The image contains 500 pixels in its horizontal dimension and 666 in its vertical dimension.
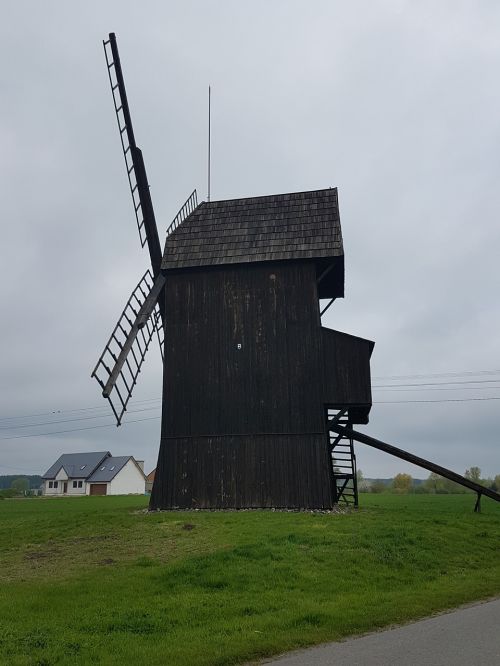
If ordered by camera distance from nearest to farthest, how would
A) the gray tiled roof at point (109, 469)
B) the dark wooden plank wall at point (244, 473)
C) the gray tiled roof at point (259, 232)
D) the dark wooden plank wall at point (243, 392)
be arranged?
the dark wooden plank wall at point (244, 473)
the dark wooden plank wall at point (243, 392)
the gray tiled roof at point (259, 232)
the gray tiled roof at point (109, 469)

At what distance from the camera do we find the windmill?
19.0 meters

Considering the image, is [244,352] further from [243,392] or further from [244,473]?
[244,473]

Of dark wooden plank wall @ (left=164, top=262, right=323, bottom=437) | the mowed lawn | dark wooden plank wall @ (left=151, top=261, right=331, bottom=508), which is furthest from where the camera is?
dark wooden plank wall @ (left=164, top=262, right=323, bottom=437)

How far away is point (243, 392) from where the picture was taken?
19.8 meters

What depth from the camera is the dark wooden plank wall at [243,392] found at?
61.8ft

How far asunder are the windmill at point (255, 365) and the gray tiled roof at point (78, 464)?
197ft

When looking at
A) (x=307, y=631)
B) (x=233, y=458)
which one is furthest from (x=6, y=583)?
(x=233, y=458)

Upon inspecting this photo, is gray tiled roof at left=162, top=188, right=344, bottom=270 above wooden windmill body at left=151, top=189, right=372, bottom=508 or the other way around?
above

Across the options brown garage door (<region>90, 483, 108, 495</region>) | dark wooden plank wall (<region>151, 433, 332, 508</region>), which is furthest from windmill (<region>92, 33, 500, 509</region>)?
brown garage door (<region>90, 483, 108, 495</region>)

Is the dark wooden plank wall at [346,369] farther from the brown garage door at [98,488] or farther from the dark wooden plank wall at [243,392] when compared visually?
the brown garage door at [98,488]

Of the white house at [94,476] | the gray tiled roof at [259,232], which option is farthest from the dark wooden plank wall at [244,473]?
the white house at [94,476]

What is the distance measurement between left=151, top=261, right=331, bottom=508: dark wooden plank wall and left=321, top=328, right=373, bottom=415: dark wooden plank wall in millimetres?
332

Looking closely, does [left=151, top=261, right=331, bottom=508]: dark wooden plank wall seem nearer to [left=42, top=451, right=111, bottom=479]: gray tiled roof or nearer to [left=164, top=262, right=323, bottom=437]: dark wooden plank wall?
[left=164, top=262, right=323, bottom=437]: dark wooden plank wall

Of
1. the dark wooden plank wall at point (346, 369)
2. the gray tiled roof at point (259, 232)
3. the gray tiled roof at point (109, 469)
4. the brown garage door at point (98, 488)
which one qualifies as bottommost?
the brown garage door at point (98, 488)
